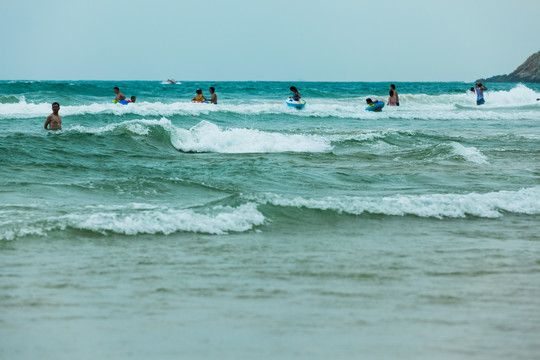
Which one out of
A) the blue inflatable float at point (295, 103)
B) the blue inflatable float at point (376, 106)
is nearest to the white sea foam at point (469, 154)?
the blue inflatable float at point (376, 106)

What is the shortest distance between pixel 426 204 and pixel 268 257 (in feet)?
9.46

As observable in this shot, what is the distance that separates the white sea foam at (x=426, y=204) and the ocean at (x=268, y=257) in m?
0.03

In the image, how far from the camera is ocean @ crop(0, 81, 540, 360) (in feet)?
11.8

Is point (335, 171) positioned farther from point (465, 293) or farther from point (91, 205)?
point (465, 293)

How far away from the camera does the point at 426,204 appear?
7578 mm

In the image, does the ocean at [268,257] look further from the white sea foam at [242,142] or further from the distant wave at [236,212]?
the white sea foam at [242,142]

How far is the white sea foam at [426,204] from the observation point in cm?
731

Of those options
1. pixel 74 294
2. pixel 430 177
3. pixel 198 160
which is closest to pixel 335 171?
pixel 430 177

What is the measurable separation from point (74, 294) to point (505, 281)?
10.4 ft

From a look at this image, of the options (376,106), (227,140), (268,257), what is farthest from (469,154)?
(376,106)

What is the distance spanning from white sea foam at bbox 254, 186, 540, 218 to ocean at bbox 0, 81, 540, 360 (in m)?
0.03
